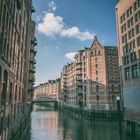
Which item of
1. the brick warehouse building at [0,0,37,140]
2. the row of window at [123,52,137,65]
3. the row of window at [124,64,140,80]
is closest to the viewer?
the brick warehouse building at [0,0,37,140]

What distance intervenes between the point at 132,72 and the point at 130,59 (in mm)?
2955

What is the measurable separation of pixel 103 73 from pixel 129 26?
121 feet

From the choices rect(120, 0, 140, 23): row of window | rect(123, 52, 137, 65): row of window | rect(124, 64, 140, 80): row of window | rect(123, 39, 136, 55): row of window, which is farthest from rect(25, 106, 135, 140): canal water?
rect(120, 0, 140, 23): row of window

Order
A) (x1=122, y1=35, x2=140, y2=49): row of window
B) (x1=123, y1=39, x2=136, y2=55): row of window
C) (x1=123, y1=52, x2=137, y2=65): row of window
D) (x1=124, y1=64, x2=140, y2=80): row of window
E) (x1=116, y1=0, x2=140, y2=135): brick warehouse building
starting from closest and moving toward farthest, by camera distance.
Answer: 1. (x1=116, y1=0, x2=140, y2=135): brick warehouse building
2. (x1=124, y1=64, x2=140, y2=80): row of window
3. (x1=122, y1=35, x2=140, y2=49): row of window
4. (x1=123, y1=52, x2=137, y2=65): row of window
5. (x1=123, y1=39, x2=136, y2=55): row of window

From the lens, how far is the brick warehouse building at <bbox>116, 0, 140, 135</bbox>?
118 ft

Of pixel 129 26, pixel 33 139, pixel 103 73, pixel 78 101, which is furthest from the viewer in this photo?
pixel 78 101

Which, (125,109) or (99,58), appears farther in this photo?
(99,58)

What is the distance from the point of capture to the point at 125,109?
4056cm

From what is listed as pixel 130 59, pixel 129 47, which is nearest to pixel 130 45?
pixel 129 47

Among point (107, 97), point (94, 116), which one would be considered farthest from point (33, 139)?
point (107, 97)

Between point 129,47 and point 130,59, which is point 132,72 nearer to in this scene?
point 130,59

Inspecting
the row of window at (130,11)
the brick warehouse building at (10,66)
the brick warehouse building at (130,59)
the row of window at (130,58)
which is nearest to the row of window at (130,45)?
the brick warehouse building at (130,59)

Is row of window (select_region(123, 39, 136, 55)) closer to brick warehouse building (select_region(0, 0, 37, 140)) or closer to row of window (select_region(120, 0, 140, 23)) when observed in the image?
row of window (select_region(120, 0, 140, 23))

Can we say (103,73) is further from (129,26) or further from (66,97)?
(66,97)
